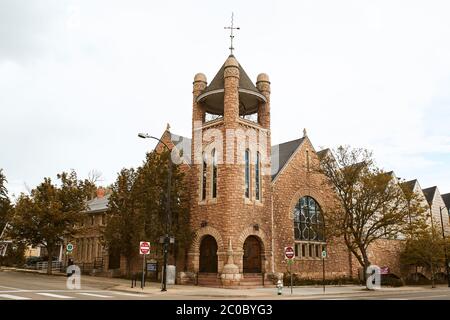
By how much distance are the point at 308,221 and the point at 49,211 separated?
21.7 metres

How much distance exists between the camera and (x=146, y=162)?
3119cm

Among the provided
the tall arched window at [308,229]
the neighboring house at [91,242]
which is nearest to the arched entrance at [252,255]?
the tall arched window at [308,229]

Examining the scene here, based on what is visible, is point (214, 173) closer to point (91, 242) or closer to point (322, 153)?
point (322, 153)

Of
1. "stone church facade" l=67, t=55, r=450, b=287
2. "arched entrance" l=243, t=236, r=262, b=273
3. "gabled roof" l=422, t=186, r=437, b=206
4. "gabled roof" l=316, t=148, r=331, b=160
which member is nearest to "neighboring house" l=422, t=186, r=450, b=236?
"gabled roof" l=422, t=186, r=437, b=206

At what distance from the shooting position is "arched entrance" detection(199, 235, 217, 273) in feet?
94.7

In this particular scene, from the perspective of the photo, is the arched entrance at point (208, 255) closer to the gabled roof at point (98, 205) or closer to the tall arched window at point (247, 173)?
the tall arched window at point (247, 173)

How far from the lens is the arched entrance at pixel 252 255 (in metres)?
29.5

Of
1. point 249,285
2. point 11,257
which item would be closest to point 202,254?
point 249,285

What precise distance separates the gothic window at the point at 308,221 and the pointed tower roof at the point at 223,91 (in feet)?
29.3

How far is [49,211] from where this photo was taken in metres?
35.1

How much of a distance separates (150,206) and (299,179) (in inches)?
503

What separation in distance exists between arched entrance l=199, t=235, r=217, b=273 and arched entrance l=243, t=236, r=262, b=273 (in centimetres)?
220

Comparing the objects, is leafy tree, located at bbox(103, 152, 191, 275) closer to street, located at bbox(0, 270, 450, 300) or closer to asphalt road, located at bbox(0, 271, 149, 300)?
street, located at bbox(0, 270, 450, 300)
